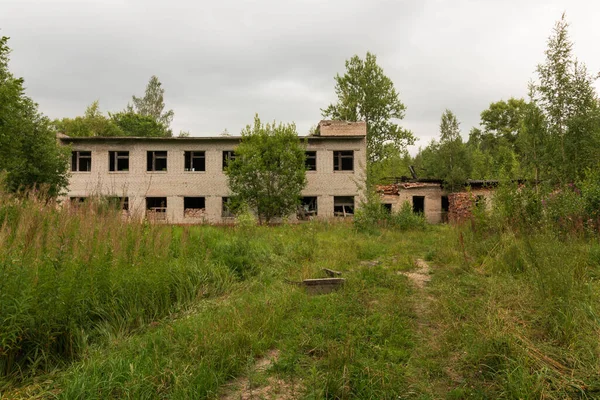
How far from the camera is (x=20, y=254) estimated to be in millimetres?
3766

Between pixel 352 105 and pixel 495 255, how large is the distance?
31165 millimetres

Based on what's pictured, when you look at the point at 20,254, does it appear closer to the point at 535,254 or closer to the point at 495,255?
the point at 535,254

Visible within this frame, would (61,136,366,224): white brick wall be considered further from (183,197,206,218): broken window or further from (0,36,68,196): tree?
(0,36,68,196): tree

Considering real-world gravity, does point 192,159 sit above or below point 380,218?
above

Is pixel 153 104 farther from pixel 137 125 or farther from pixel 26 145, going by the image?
pixel 26 145

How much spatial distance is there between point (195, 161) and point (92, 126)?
23.3 meters

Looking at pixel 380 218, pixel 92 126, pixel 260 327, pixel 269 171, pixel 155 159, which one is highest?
pixel 92 126

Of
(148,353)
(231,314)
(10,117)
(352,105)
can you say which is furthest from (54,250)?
(352,105)

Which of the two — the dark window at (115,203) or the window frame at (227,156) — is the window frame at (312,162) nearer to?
the window frame at (227,156)

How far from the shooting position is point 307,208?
24.5m

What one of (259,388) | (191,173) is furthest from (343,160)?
(259,388)

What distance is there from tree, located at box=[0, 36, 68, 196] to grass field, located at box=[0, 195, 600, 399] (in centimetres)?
1239

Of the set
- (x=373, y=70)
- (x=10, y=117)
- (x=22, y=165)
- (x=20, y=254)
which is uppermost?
(x=373, y=70)

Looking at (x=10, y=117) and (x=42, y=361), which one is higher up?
(x=10, y=117)
